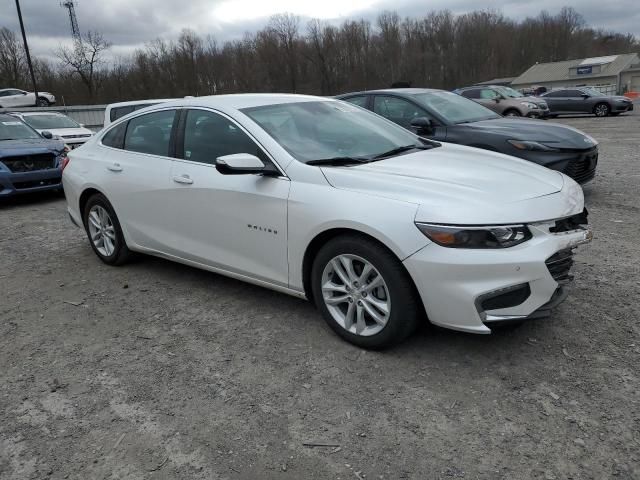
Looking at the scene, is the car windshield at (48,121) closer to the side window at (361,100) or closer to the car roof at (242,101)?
the side window at (361,100)

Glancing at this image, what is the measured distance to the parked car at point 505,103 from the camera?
19516mm

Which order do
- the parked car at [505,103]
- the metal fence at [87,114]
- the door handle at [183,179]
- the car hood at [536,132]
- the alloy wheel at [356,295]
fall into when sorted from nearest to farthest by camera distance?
the alloy wheel at [356,295]
the door handle at [183,179]
the car hood at [536,132]
the parked car at [505,103]
the metal fence at [87,114]

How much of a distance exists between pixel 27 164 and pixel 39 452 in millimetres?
7883

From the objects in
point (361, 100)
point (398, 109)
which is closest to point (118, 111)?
point (361, 100)

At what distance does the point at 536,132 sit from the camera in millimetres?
6699

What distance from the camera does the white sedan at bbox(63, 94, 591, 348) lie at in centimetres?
289

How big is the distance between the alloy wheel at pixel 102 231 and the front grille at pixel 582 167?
5.05 m

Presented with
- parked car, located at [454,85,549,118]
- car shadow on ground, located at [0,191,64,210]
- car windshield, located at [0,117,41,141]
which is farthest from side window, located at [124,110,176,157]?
parked car, located at [454,85,549,118]

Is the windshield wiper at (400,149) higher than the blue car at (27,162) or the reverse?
higher

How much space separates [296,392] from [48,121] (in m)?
13.4

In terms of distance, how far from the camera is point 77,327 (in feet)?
12.9

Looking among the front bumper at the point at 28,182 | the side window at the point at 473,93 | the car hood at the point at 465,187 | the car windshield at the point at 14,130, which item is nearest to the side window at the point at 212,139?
the car hood at the point at 465,187

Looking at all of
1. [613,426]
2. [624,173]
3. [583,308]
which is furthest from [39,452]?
[624,173]

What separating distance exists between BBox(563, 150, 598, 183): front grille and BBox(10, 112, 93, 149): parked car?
11074 millimetres
